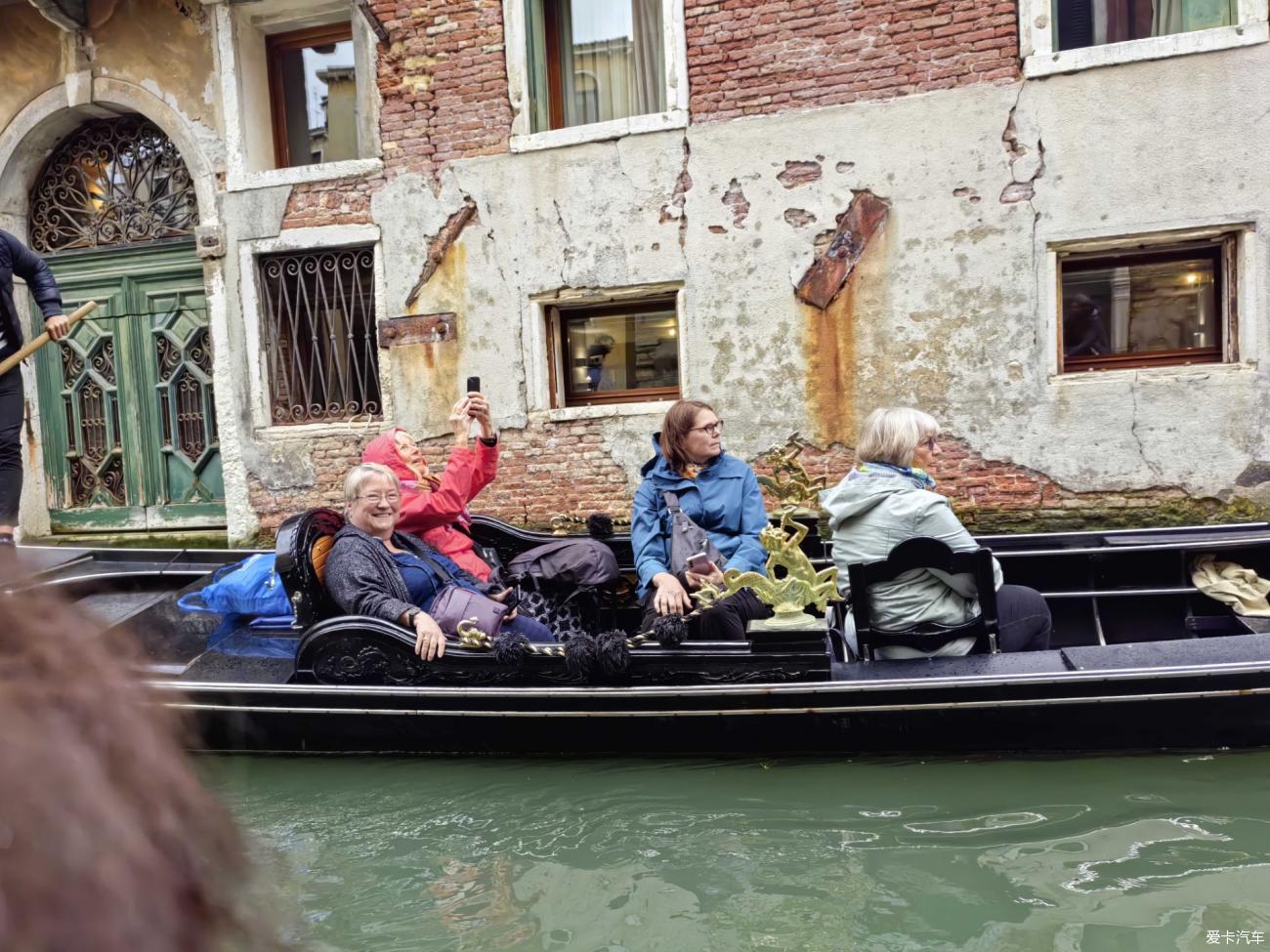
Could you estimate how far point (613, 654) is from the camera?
3428 mm

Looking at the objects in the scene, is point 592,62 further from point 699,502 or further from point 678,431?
point 699,502

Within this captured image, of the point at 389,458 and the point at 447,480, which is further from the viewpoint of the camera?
the point at 447,480

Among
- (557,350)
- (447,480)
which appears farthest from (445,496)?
(557,350)

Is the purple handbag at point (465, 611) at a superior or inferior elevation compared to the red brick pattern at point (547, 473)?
inferior

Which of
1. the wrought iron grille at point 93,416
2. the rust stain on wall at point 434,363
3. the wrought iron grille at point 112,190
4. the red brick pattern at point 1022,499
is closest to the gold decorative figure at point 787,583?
the red brick pattern at point 1022,499

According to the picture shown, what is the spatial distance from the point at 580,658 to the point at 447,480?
1.09 metres

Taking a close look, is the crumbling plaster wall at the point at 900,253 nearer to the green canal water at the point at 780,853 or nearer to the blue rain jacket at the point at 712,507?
the blue rain jacket at the point at 712,507

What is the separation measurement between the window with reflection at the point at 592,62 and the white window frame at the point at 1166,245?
8.48ft

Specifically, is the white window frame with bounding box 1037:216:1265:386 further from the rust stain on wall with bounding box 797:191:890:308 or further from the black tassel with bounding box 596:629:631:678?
the black tassel with bounding box 596:629:631:678

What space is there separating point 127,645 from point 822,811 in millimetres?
2828

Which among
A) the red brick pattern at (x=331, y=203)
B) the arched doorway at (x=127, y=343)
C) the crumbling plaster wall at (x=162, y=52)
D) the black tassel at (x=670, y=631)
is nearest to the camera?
the black tassel at (x=670, y=631)

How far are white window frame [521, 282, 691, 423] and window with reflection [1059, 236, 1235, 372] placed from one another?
2200 millimetres

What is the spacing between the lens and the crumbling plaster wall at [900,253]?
5609mm

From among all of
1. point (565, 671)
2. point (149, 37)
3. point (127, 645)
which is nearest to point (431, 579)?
point (565, 671)
